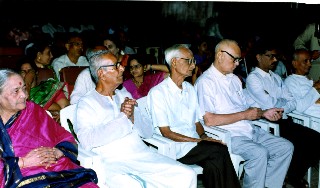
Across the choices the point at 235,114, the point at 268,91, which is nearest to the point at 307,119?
the point at 268,91

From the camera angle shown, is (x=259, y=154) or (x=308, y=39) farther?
(x=308, y=39)

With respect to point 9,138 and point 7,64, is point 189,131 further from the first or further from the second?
point 7,64

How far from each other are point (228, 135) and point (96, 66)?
1.44 meters

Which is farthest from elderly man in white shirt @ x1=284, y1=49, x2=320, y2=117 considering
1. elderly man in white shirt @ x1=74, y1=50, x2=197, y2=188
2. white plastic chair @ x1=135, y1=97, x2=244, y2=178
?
elderly man in white shirt @ x1=74, y1=50, x2=197, y2=188

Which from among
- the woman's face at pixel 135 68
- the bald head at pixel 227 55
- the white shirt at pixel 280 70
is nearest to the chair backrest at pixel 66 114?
the woman's face at pixel 135 68

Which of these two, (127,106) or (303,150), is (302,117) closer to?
(303,150)

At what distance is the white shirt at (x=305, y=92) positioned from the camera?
182 inches

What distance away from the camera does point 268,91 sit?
450 centimetres

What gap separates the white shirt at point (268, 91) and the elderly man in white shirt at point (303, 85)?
0.09m

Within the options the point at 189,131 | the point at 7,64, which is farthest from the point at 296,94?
the point at 7,64

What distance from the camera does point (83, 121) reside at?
118 inches

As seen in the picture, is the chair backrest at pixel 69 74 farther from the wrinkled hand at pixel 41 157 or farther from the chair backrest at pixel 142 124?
the wrinkled hand at pixel 41 157

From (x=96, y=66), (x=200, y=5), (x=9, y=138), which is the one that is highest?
(x=200, y=5)

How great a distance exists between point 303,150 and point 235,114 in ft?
3.10
